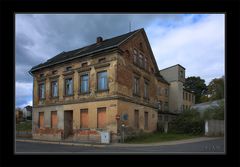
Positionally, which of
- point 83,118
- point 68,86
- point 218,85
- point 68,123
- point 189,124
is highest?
point 68,86

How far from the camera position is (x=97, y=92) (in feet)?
57.8

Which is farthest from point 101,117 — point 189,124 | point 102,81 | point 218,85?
point 218,85

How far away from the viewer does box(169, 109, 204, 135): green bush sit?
20.1m

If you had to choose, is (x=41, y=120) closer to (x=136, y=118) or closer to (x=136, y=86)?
(x=136, y=118)

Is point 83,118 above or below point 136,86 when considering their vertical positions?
below

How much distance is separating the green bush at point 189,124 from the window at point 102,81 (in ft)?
27.2

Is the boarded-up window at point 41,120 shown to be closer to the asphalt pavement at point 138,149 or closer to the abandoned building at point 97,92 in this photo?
the abandoned building at point 97,92

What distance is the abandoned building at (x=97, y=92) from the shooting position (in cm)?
1692

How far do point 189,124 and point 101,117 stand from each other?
26.9ft

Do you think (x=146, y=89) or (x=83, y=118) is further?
(x=146, y=89)

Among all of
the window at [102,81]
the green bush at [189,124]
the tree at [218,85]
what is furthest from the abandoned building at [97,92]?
the tree at [218,85]
